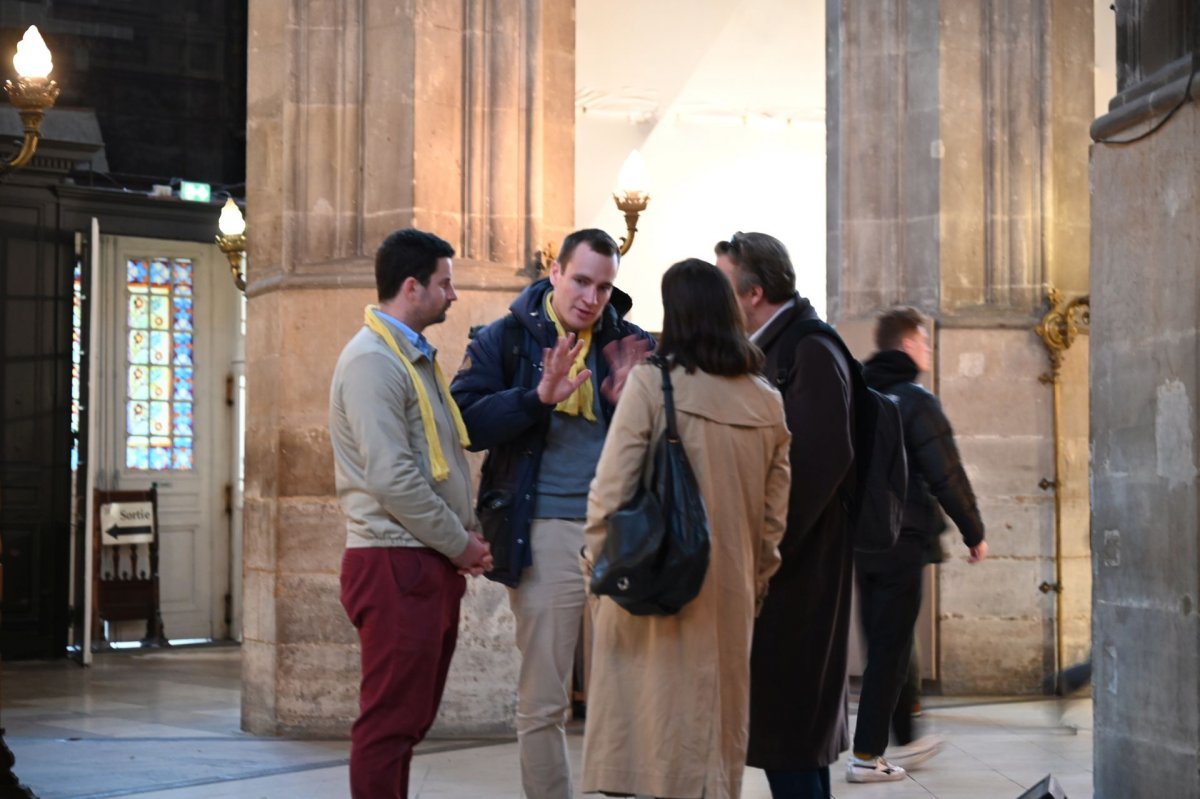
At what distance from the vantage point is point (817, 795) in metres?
4.03

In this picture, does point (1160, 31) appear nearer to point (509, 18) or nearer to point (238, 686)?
point (509, 18)

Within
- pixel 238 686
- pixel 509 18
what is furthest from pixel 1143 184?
pixel 238 686

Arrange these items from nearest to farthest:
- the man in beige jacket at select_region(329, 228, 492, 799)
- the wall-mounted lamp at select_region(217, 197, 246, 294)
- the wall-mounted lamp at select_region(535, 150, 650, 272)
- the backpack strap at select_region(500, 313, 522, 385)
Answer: the man in beige jacket at select_region(329, 228, 492, 799)
the backpack strap at select_region(500, 313, 522, 385)
the wall-mounted lamp at select_region(535, 150, 650, 272)
the wall-mounted lamp at select_region(217, 197, 246, 294)

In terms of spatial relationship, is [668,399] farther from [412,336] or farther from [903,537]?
[903,537]

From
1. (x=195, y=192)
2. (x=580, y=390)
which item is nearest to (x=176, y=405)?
(x=195, y=192)

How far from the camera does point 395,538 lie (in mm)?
4078

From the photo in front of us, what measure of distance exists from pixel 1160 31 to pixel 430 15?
374cm

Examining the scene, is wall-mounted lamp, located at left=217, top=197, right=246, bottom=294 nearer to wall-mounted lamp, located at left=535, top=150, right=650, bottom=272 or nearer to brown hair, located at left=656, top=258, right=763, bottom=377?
wall-mounted lamp, located at left=535, top=150, right=650, bottom=272

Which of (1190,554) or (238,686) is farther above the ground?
(1190,554)

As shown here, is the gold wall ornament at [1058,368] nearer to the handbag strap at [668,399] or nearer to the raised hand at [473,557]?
the raised hand at [473,557]

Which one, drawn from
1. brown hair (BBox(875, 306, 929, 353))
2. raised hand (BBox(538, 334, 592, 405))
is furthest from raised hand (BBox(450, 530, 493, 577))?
brown hair (BBox(875, 306, 929, 353))

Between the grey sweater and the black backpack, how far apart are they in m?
0.85

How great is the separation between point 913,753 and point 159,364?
8.32 m

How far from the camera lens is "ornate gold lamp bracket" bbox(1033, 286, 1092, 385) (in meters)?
8.59
